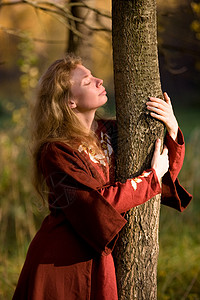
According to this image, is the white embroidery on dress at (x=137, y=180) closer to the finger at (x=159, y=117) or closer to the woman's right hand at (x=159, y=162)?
the woman's right hand at (x=159, y=162)

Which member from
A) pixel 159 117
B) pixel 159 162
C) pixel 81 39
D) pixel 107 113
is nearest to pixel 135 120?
pixel 159 117

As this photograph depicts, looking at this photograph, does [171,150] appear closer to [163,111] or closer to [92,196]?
[163,111]

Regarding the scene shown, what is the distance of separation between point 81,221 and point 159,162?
0.41 meters

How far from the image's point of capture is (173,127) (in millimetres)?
1707

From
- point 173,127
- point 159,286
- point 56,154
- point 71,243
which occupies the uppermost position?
point 173,127

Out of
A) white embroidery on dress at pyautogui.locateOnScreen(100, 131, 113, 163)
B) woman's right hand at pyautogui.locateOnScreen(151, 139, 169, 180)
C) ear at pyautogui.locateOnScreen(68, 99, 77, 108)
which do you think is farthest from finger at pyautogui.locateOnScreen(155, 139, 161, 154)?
ear at pyautogui.locateOnScreen(68, 99, 77, 108)

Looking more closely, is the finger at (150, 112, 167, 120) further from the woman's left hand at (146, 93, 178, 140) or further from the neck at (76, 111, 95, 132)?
the neck at (76, 111, 95, 132)

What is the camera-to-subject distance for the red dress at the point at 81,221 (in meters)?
1.55

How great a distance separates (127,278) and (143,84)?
33.9 inches

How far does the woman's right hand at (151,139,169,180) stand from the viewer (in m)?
1.64

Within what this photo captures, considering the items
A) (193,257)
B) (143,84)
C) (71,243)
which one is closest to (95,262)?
(71,243)

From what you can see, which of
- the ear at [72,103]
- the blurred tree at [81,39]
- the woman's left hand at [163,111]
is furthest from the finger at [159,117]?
the blurred tree at [81,39]

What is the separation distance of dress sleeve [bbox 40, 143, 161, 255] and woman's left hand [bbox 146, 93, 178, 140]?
0.73 feet

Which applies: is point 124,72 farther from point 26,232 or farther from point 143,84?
point 26,232
